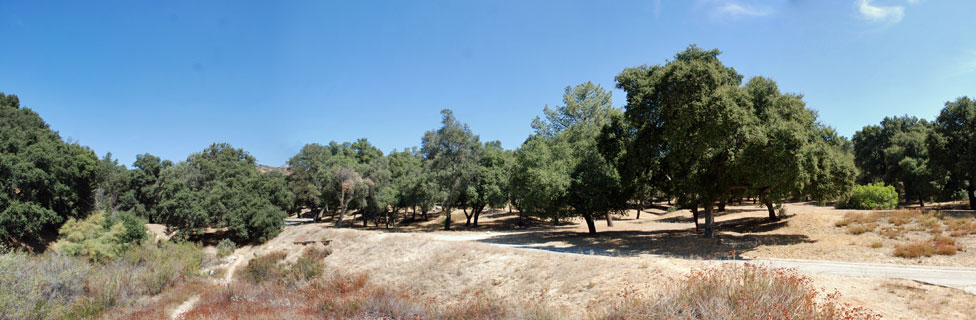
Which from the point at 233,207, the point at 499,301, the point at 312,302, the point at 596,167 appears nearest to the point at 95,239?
the point at 233,207

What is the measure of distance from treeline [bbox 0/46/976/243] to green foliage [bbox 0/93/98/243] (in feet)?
0.36

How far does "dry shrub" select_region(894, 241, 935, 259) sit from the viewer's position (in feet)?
45.7

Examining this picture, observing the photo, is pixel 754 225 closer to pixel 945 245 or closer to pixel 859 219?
pixel 859 219

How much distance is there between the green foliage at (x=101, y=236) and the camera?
2570cm

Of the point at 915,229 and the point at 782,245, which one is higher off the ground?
the point at 915,229

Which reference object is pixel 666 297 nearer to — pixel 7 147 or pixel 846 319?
pixel 846 319

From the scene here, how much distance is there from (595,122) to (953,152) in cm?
2739

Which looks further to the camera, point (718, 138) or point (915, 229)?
point (915, 229)

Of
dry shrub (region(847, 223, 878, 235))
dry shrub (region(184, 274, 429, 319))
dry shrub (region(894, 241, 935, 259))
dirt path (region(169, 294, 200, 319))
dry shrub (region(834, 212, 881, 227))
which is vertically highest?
dry shrub (region(834, 212, 881, 227))

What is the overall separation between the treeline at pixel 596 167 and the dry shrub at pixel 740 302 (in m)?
9.82

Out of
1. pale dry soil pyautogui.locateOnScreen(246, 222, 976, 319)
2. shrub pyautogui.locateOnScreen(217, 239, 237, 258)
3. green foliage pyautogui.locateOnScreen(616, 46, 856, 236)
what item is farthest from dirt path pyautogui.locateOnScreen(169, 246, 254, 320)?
green foliage pyautogui.locateOnScreen(616, 46, 856, 236)

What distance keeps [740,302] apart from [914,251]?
12.0 m

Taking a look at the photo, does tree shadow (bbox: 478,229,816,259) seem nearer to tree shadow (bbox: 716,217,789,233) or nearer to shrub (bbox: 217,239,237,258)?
tree shadow (bbox: 716,217,789,233)

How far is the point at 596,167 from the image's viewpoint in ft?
80.5
